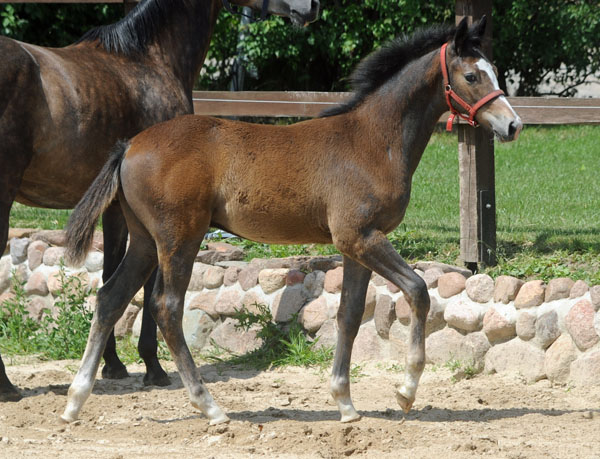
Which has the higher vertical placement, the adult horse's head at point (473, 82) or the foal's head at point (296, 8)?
the foal's head at point (296, 8)

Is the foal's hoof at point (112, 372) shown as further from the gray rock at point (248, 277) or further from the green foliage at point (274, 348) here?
the gray rock at point (248, 277)

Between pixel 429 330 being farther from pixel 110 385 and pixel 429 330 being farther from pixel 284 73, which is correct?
pixel 284 73

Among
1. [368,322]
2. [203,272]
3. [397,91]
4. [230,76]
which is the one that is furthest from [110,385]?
[230,76]

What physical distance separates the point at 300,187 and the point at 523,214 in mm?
4403

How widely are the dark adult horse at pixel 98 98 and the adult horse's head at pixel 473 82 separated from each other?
1621 millimetres

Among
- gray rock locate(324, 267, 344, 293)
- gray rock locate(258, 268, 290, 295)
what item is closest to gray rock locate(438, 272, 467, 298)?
gray rock locate(324, 267, 344, 293)

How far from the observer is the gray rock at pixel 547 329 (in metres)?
5.41

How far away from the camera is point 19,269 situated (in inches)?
296

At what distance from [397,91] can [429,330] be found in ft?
6.46

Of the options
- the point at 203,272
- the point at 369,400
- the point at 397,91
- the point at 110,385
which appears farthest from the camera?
the point at 203,272

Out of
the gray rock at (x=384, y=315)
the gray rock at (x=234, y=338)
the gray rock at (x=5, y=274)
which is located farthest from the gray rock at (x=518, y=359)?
the gray rock at (x=5, y=274)

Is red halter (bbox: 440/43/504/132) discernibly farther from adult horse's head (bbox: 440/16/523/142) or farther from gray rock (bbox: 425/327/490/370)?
gray rock (bbox: 425/327/490/370)

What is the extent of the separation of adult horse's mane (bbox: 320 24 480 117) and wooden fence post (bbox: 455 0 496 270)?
6.47ft

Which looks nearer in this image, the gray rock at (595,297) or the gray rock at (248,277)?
the gray rock at (595,297)
